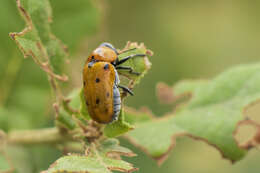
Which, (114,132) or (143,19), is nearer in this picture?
(114,132)

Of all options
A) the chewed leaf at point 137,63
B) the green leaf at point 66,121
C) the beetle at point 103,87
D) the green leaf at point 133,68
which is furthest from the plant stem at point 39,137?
the chewed leaf at point 137,63

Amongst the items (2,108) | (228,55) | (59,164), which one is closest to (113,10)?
(228,55)

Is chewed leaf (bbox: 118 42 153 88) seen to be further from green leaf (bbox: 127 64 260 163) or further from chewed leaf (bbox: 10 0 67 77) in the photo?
green leaf (bbox: 127 64 260 163)

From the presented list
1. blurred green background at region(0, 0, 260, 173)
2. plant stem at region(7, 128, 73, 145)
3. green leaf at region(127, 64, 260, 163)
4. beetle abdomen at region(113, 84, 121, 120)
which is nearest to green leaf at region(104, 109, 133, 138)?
beetle abdomen at region(113, 84, 121, 120)

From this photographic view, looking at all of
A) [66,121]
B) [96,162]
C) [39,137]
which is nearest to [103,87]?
[66,121]

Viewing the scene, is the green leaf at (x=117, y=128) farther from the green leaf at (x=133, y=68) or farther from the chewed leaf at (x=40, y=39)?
the chewed leaf at (x=40, y=39)

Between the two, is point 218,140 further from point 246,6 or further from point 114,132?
point 246,6
